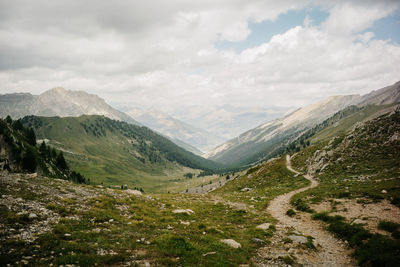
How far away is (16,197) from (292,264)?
24434 mm

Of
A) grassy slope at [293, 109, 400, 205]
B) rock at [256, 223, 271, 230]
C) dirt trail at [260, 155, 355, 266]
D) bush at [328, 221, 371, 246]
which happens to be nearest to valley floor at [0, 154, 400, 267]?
dirt trail at [260, 155, 355, 266]

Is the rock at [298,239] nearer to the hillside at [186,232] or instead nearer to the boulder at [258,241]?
the hillside at [186,232]

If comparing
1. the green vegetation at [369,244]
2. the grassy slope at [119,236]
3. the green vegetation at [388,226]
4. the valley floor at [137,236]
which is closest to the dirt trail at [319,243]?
the valley floor at [137,236]

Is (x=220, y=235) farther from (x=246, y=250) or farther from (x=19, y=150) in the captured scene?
(x=19, y=150)

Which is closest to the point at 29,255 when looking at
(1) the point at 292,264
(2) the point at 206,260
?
(2) the point at 206,260

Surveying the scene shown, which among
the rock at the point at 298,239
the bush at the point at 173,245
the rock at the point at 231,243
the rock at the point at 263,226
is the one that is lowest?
the rock at the point at 263,226

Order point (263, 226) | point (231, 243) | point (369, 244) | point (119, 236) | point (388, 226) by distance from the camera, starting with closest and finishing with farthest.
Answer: point (369, 244), point (119, 236), point (231, 243), point (388, 226), point (263, 226)

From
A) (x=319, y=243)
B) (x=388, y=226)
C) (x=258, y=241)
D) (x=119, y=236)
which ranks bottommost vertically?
(x=319, y=243)

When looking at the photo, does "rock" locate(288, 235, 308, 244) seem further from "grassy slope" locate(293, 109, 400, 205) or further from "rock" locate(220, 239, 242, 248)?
"grassy slope" locate(293, 109, 400, 205)

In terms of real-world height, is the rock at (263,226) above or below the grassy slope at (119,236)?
below

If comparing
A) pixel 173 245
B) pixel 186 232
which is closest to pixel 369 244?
pixel 186 232

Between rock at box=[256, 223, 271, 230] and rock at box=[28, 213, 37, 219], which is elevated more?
rock at box=[28, 213, 37, 219]

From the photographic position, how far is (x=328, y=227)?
20594 millimetres

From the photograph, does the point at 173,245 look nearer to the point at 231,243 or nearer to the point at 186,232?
the point at 186,232
